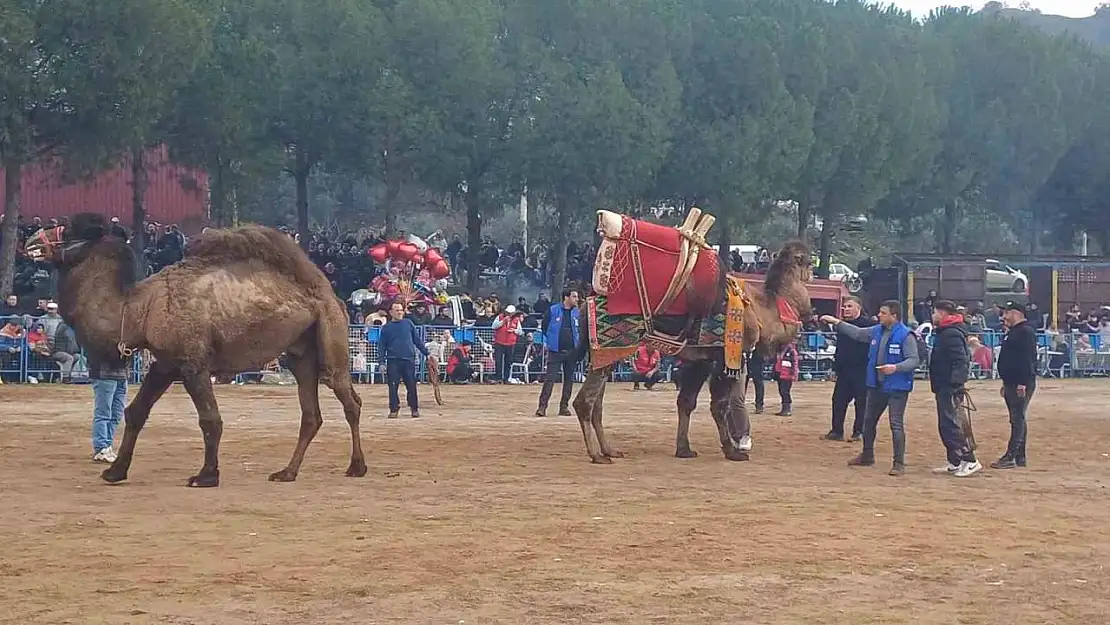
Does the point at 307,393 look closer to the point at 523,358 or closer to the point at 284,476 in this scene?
the point at 284,476

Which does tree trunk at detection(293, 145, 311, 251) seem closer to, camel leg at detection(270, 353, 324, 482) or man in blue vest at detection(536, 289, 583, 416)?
man in blue vest at detection(536, 289, 583, 416)

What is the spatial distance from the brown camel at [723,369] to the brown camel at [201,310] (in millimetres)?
2998

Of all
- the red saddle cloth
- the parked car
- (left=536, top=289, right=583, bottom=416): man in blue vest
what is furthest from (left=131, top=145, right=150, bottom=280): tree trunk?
the parked car

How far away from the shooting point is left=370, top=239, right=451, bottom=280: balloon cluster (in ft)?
96.9

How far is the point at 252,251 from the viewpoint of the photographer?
514 inches

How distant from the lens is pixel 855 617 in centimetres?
787

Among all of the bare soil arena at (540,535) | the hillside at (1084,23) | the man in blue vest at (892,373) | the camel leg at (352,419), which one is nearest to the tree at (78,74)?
the bare soil arena at (540,535)

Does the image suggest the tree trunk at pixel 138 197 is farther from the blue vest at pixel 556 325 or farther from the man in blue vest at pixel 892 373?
the man in blue vest at pixel 892 373

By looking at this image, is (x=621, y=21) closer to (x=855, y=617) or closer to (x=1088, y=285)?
(x=1088, y=285)

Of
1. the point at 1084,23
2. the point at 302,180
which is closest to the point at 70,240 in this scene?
the point at 302,180

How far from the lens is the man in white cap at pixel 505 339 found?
2898 centimetres

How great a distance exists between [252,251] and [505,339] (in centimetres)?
1615

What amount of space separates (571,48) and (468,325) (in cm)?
1368

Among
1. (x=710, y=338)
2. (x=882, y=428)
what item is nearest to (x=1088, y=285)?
(x=882, y=428)
